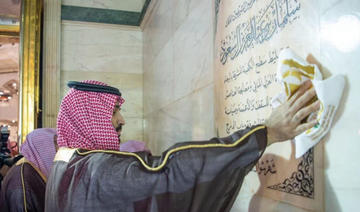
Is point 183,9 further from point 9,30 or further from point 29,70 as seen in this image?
point 9,30

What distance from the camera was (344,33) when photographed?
1.06 meters

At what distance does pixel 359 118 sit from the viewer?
100cm

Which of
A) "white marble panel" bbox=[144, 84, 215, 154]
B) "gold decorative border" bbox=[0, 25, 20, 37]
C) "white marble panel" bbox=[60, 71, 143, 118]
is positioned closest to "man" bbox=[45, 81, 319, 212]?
"white marble panel" bbox=[144, 84, 215, 154]

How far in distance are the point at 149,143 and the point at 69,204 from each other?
3257mm

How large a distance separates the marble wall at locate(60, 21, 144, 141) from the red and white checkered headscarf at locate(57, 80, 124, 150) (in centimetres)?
353

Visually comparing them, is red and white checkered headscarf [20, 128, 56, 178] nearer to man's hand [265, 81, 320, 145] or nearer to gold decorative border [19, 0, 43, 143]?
man's hand [265, 81, 320, 145]

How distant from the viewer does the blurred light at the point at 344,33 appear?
1.01 meters

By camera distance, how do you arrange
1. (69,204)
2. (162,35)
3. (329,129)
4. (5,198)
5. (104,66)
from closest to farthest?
(329,129)
(69,204)
(5,198)
(162,35)
(104,66)

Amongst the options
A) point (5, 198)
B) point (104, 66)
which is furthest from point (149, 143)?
point (5, 198)

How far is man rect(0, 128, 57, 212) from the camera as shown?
2.11 metres

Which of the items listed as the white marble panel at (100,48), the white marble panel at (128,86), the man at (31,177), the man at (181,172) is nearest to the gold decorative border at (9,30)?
the white marble panel at (100,48)

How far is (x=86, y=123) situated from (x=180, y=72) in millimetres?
1381

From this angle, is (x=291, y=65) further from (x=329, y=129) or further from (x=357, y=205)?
(x=357, y=205)

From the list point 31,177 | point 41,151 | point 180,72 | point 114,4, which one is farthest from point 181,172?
point 114,4
